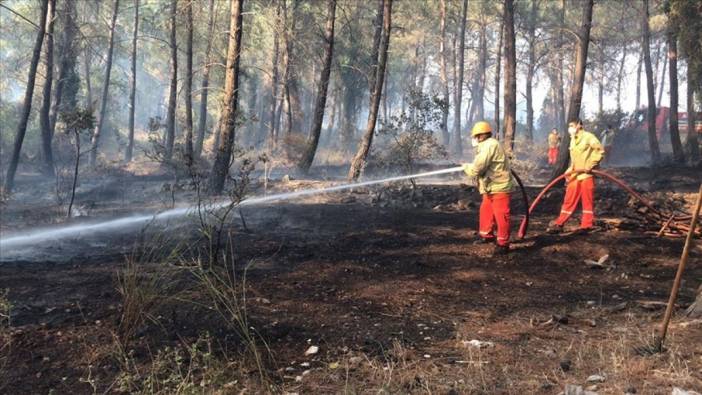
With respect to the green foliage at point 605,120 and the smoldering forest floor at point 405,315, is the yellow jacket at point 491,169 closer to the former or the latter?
the smoldering forest floor at point 405,315

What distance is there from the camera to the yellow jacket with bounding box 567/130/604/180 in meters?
7.59

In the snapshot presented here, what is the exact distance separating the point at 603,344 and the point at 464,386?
1.27 metres

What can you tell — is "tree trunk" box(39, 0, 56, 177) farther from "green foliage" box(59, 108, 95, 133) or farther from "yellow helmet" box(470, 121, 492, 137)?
"yellow helmet" box(470, 121, 492, 137)

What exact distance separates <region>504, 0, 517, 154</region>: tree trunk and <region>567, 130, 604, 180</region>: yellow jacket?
8.69 meters

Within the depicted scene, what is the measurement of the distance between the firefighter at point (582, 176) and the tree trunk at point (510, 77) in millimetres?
8724

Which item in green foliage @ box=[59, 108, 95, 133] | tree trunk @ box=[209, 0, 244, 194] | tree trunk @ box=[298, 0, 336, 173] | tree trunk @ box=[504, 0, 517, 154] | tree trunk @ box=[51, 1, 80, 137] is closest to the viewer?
green foliage @ box=[59, 108, 95, 133]

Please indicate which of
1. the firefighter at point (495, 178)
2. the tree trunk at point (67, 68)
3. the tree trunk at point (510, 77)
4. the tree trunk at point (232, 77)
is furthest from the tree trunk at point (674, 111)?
the tree trunk at point (67, 68)

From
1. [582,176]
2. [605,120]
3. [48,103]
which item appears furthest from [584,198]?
[605,120]

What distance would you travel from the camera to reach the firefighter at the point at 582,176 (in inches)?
298

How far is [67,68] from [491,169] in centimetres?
1993

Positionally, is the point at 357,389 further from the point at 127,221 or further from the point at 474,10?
the point at 474,10

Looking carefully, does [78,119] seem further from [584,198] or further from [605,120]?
[605,120]

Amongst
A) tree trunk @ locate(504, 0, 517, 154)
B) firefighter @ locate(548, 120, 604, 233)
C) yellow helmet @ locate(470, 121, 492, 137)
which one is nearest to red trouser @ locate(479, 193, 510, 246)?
yellow helmet @ locate(470, 121, 492, 137)

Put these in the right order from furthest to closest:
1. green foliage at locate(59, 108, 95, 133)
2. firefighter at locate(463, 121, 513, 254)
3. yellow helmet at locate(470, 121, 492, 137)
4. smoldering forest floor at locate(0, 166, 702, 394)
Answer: green foliage at locate(59, 108, 95, 133), yellow helmet at locate(470, 121, 492, 137), firefighter at locate(463, 121, 513, 254), smoldering forest floor at locate(0, 166, 702, 394)
